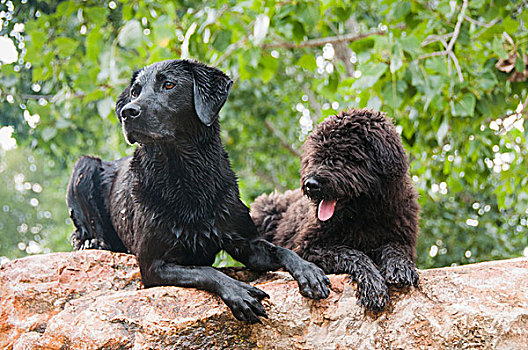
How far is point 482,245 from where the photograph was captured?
10.0 m

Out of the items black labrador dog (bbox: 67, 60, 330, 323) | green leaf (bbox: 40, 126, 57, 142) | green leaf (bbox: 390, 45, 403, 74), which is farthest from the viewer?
green leaf (bbox: 40, 126, 57, 142)

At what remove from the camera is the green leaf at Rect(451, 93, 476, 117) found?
513 centimetres

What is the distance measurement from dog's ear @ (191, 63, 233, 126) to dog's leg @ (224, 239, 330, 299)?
2.91ft

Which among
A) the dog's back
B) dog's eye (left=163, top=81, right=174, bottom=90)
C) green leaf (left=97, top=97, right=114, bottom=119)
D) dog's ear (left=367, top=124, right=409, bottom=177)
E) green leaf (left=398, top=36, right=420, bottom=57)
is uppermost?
green leaf (left=398, top=36, right=420, bottom=57)

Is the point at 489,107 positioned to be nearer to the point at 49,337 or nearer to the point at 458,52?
the point at 458,52

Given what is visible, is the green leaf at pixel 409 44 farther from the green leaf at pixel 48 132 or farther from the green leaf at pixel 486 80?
the green leaf at pixel 48 132

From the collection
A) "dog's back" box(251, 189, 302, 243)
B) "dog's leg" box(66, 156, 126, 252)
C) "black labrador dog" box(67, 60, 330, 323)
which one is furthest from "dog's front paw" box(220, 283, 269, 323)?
"dog's leg" box(66, 156, 126, 252)

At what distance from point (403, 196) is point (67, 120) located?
3825 millimetres

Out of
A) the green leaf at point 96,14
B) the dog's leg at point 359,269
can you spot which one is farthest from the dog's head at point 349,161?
the green leaf at point 96,14

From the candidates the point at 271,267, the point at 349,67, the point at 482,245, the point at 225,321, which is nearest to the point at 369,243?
the point at 271,267

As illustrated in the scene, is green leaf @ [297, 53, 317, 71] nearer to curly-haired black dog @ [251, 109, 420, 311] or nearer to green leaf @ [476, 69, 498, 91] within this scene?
green leaf @ [476, 69, 498, 91]

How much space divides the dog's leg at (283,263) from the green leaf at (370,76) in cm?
175

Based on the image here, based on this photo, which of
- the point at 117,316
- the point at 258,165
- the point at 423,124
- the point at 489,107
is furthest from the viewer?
the point at 258,165

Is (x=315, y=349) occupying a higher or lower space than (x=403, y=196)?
lower
